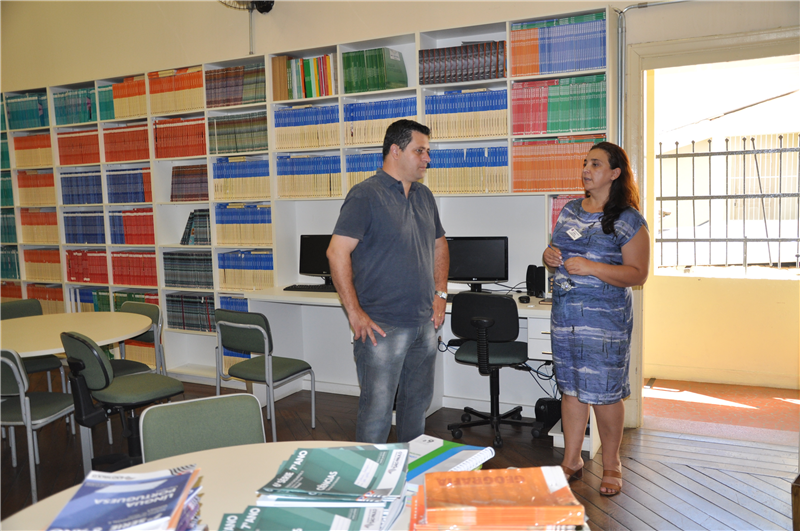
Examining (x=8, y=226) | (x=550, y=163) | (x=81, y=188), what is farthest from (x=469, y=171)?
(x=8, y=226)

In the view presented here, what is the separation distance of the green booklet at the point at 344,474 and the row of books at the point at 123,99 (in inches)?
185

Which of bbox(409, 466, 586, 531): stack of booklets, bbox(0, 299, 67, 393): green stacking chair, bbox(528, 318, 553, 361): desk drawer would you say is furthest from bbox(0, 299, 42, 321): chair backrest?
bbox(409, 466, 586, 531): stack of booklets

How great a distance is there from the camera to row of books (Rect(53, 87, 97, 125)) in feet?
18.2

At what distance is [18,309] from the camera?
4.34 m

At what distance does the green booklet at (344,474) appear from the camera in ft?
4.04

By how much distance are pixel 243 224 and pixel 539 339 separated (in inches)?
99.7

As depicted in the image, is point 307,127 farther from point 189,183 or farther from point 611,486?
point 611,486

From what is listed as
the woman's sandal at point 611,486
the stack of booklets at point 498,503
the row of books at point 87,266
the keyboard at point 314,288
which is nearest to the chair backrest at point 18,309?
the row of books at point 87,266

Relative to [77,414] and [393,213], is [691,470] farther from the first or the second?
[77,414]

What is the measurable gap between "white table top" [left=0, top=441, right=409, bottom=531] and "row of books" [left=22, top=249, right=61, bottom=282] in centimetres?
508

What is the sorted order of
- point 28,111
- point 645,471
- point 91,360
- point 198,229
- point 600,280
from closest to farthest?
point 600,280 < point 91,360 < point 645,471 < point 198,229 < point 28,111

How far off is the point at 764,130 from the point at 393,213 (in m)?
4.42

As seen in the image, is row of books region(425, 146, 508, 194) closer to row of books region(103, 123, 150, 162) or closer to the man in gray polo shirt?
the man in gray polo shirt

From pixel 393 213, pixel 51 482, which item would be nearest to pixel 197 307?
pixel 51 482
